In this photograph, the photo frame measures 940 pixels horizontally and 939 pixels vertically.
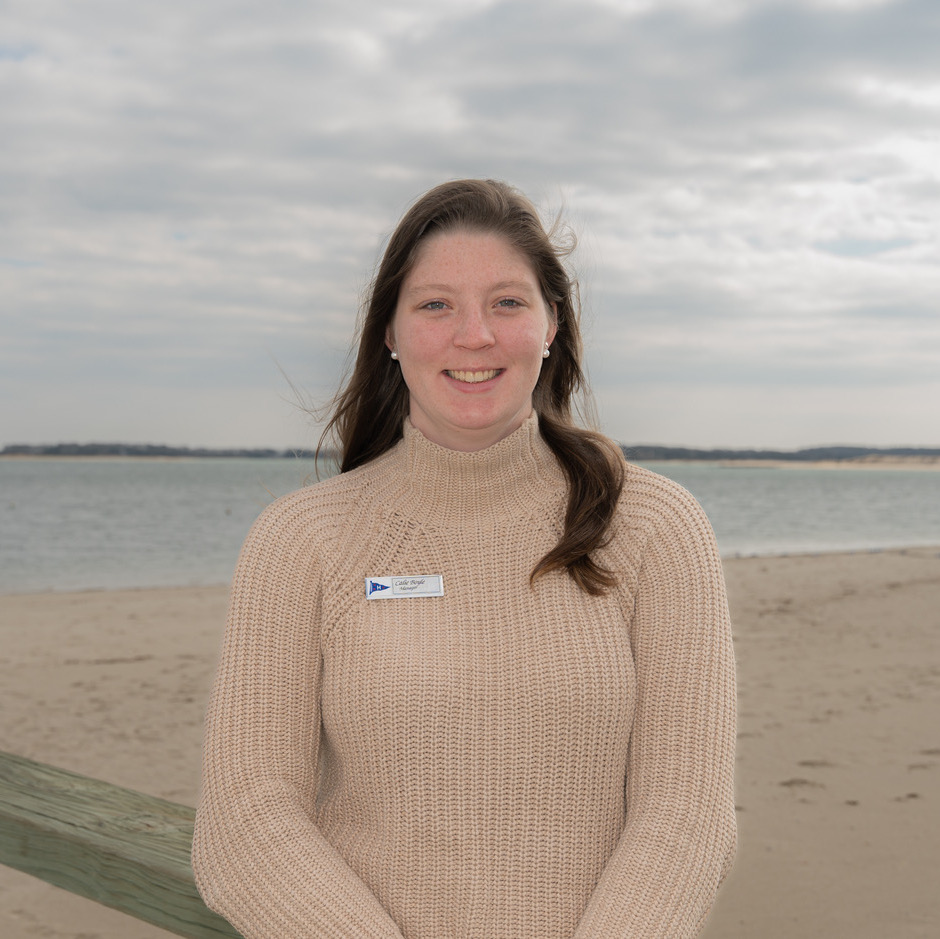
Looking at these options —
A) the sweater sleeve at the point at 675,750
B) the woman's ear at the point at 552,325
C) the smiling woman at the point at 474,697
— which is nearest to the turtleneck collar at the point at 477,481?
the smiling woman at the point at 474,697

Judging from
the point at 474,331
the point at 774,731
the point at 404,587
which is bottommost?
the point at 774,731

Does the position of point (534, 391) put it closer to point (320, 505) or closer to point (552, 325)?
point (552, 325)

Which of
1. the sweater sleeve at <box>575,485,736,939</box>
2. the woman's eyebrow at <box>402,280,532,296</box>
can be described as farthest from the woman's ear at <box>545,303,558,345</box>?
the sweater sleeve at <box>575,485,736,939</box>

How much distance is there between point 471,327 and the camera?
1.77 metres

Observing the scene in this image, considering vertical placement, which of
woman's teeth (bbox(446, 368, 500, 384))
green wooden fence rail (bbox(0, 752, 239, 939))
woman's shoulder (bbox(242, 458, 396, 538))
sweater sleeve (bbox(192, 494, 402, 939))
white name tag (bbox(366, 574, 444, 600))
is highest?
woman's teeth (bbox(446, 368, 500, 384))

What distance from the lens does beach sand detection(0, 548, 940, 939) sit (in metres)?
4.22

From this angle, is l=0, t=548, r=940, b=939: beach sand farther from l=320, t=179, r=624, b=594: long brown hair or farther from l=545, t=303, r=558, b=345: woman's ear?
l=545, t=303, r=558, b=345: woman's ear

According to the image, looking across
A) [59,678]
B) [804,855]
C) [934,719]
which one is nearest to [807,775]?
[804,855]

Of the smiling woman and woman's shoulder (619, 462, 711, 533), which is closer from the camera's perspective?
the smiling woman

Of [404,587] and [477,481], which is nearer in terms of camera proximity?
[404,587]

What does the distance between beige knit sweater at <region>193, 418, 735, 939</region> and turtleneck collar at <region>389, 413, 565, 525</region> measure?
0.70 feet

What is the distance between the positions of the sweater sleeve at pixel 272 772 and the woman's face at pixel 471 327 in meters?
0.40

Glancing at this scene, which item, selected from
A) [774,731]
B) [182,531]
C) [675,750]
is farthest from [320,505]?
[182,531]

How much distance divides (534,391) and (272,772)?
970mm
